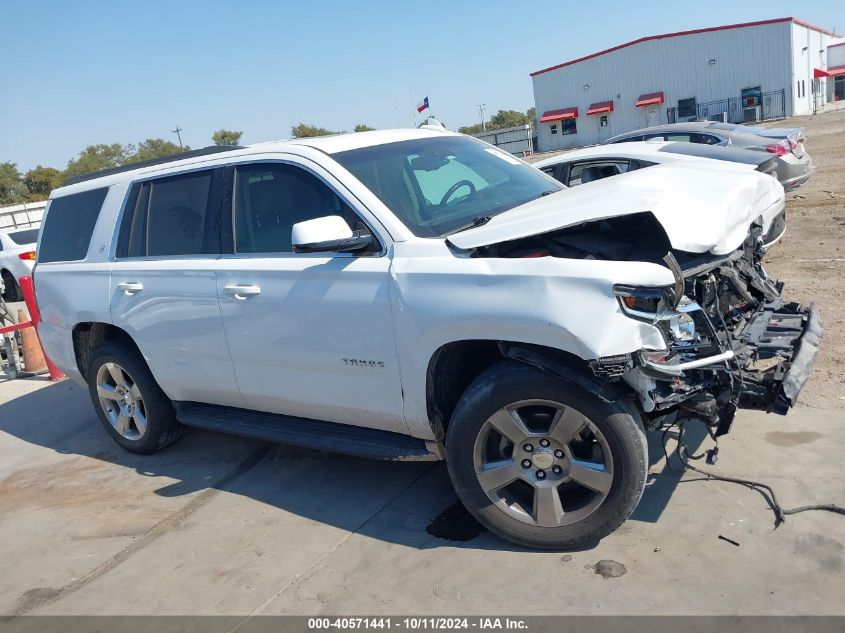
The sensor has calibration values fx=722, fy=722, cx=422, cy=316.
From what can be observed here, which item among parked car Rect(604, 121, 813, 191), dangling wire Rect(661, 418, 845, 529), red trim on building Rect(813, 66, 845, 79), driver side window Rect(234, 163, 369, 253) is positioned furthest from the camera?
red trim on building Rect(813, 66, 845, 79)

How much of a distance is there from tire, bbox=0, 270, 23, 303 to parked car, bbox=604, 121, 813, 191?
12870 millimetres

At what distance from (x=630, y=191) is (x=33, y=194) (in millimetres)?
66940

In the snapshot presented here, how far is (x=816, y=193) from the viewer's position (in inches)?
495

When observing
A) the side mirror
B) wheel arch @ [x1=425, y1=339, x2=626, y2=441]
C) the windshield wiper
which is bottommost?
wheel arch @ [x1=425, y1=339, x2=626, y2=441]

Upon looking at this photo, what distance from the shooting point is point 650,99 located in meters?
49.3

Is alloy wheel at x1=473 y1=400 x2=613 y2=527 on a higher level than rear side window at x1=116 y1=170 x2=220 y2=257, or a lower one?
lower

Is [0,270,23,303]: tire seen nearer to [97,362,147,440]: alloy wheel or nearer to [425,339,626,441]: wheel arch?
[97,362,147,440]: alloy wheel

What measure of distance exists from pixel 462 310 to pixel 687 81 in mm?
51091

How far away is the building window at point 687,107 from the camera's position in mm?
48719

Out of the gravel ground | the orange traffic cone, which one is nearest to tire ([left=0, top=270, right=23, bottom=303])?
the orange traffic cone

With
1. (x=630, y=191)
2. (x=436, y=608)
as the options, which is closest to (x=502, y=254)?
(x=630, y=191)

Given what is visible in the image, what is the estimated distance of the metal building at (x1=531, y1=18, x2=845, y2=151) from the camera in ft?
151

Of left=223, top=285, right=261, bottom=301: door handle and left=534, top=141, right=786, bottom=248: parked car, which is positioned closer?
left=223, top=285, right=261, bottom=301: door handle

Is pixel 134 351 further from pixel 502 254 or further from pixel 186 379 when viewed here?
pixel 502 254
